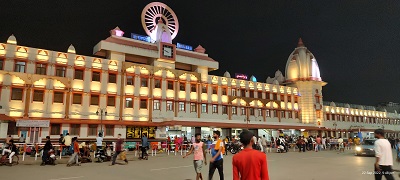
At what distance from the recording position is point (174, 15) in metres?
46.6

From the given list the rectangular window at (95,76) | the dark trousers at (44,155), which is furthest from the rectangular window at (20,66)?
the dark trousers at (44,155)

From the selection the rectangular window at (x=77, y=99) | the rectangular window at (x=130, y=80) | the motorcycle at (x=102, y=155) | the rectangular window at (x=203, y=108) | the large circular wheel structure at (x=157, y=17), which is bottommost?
the motorcycle at (x=102, y=155)

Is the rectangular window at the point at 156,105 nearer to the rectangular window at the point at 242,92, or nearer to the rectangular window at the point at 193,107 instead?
the rectangular window at the point at 193,107

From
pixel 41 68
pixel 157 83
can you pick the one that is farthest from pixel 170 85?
pixel 41 68

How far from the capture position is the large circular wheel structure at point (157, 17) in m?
43.5

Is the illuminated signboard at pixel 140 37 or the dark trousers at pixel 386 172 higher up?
the illuminated signboard at pixel 140 37

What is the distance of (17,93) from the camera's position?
30750 millimetres

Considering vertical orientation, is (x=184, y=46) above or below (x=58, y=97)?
above

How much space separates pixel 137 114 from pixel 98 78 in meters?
6.42

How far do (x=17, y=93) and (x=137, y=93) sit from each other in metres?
13.0

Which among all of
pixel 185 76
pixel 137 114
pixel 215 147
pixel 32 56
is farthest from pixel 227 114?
pixel 215 147

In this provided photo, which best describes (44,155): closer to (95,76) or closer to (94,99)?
(94,99)

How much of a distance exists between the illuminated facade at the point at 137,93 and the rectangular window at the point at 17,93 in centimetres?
9

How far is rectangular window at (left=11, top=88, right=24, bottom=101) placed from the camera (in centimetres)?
3053
